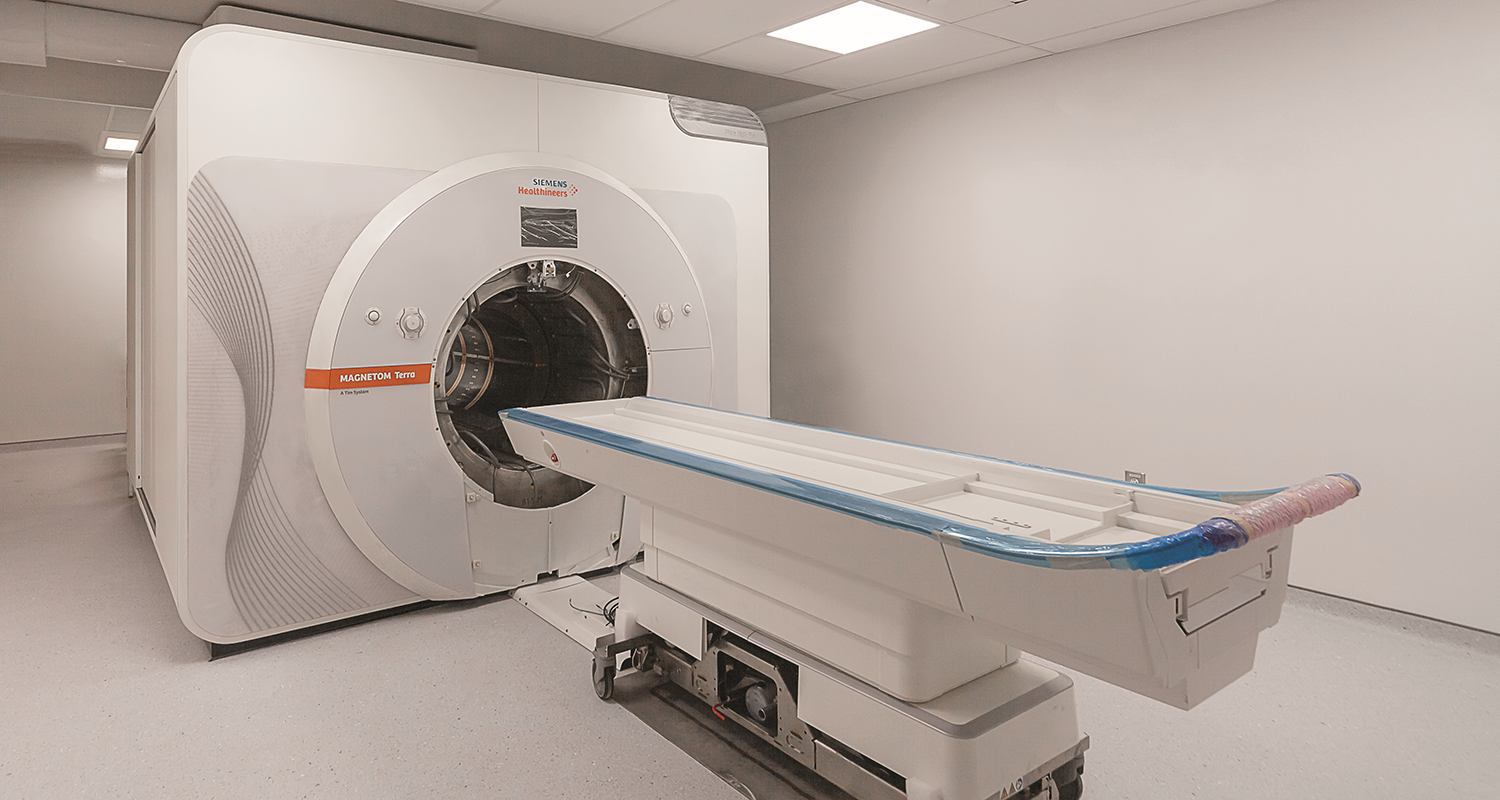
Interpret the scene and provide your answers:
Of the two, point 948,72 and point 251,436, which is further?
point 948,72

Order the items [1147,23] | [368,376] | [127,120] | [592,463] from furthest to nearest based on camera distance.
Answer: [127,120]
[1147,23]
[368,376]
[592,463]

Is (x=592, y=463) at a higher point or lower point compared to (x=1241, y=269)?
lower

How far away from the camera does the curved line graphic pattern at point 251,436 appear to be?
7.20 feet

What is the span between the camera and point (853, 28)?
3035mm

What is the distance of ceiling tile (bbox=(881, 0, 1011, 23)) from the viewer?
270 cm

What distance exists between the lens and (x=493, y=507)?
8.79 ft

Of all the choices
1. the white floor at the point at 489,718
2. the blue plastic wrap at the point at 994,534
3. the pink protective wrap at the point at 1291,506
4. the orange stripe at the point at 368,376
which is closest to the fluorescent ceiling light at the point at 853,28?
the orange stripe at the point at 368,376

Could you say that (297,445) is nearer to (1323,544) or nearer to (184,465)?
(184,465)

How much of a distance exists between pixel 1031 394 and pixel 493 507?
7.25 feet

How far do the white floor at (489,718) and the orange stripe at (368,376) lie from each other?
2.42 ft

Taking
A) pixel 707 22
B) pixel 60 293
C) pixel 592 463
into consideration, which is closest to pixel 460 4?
pixel 707 22

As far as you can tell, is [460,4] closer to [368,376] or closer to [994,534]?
[368,376]

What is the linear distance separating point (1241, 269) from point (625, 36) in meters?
2.29

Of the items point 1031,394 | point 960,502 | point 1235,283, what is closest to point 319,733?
point 960,502
